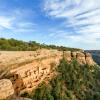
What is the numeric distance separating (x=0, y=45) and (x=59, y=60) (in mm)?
13330

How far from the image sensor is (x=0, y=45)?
5172cm

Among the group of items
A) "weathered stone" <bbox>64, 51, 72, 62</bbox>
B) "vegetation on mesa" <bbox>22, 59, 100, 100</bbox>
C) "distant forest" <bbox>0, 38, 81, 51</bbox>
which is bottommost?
"vegetation on mesa" <bbox>22, 59, 100, 100</bbox>

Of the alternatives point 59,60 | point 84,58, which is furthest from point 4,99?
point 84,58

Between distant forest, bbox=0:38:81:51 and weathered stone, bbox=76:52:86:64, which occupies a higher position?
distant forest, bbox=0:38:81:51

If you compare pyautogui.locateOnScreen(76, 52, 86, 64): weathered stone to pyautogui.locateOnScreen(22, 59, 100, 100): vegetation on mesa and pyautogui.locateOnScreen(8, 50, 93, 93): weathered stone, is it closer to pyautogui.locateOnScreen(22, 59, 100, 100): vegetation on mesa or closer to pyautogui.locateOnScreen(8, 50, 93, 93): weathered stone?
pyautogui.locateOnScreen(22, 59, 100, 100): vegetation on mesa

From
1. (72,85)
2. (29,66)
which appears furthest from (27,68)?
(72,85)

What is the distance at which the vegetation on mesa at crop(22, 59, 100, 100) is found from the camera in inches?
1362

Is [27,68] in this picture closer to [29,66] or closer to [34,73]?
[29,66]

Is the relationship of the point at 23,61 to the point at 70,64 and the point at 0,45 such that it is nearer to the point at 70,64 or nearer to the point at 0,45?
the point at 70,64

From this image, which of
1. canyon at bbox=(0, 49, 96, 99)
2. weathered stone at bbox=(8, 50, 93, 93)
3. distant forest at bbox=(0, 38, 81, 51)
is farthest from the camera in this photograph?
distant forest at bbox=(0, 38, 81, 51)

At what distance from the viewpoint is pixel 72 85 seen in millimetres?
41125

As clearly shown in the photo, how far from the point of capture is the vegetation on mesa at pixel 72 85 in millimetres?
34594

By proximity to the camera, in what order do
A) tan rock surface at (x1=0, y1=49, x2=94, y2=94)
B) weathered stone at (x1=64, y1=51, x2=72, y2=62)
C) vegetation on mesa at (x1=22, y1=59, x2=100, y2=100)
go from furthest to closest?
weathered stone at (x1=64, y1=51, x2=72, y2=62) → vegetation on mesa at (x1=22, y1=59, x2=100, y2=100) → tan rock surface at (x1=0, y1=49, x2=94, y2=94)

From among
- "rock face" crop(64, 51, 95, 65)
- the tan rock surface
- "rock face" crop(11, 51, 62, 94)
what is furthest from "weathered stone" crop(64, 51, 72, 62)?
"rock face" crop(11, 51, 62, 94)
